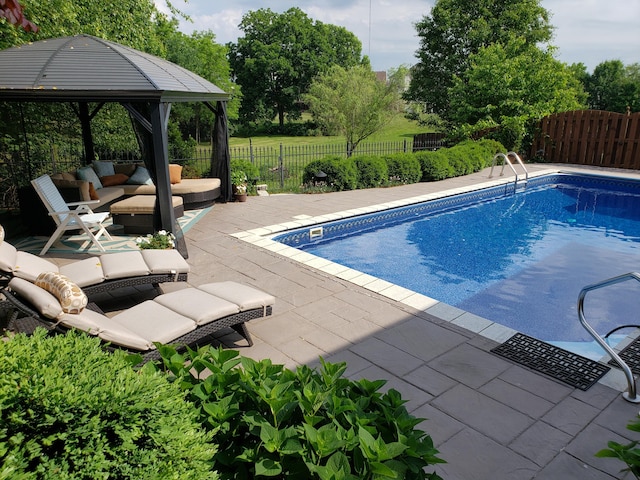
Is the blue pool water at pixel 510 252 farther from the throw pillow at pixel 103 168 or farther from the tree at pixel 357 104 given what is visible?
the tree at pixel 357 104

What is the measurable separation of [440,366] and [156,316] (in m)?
2.49

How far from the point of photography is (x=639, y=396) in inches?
136

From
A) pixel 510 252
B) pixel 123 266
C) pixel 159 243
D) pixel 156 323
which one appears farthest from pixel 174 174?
pixel 510 252

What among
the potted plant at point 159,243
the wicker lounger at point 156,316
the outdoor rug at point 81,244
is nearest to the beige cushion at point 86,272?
the wicker lounger at point 156,316

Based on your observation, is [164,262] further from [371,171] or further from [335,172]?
[371,171]

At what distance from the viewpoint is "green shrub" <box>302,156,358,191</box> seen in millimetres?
12264

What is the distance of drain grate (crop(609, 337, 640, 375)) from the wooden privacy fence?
14.9 metres

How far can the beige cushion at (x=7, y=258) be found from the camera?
4.20m

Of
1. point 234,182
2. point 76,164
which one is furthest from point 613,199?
point 76,164

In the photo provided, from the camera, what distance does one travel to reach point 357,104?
18.6 m

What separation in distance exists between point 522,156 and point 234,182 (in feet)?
43.2

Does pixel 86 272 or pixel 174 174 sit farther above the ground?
pixel 174 174

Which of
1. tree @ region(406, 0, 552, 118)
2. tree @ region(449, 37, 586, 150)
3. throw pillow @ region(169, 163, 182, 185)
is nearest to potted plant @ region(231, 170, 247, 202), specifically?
throw pillow @ region(169, 163, 182, 185)

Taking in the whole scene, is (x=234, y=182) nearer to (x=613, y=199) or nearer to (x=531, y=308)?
(x=531, y=308)
